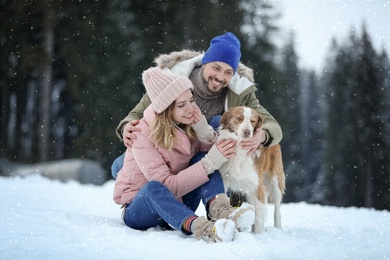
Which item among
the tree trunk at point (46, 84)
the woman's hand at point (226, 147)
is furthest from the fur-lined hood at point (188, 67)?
the tree trunk at point (46, 84)

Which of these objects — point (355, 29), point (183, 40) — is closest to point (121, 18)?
point (183, 40)

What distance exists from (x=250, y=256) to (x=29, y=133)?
1849cm

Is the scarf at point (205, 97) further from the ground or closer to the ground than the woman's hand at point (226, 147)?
further from the ground

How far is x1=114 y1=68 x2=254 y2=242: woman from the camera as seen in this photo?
3.30 metres

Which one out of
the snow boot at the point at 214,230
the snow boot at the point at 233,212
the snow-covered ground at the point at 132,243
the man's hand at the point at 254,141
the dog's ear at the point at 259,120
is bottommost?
the snow-covered ground at the point at 132,243

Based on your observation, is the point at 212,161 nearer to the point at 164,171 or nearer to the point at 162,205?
the point at 164,171

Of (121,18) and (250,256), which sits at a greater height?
(121,18)

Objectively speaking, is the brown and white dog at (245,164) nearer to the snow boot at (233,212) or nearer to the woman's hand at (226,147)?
the woman's hand at (226,147)

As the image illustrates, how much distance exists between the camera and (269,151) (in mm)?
4559

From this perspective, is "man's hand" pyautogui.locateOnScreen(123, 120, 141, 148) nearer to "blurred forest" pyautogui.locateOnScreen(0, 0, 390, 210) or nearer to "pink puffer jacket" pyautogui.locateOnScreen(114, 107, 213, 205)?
"pink puffer jacket" pyautogui.locateOnScreen(114, 107, 213, 205)

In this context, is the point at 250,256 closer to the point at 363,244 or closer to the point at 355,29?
the point at 363,244

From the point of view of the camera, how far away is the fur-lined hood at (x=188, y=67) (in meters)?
4.29

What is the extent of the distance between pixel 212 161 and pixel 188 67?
1.22m

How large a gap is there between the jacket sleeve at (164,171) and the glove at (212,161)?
37 mm
